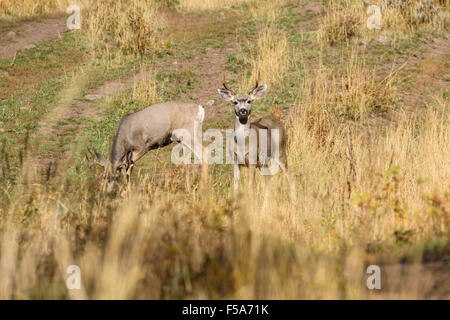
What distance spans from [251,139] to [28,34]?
13436 millimetres

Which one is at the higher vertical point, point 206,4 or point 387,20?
point 206,4

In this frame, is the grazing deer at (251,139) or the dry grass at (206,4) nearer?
the grazing deer at (251,139)

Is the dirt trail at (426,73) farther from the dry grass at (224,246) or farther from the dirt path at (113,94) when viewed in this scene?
the dry grass at (224,246)

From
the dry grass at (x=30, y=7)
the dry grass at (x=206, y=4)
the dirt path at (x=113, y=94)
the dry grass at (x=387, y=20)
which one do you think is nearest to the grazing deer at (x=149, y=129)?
the dirt path at (x=113, y=94)

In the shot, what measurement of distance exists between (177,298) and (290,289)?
826 millimetres

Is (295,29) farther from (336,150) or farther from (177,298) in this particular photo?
(177,298)

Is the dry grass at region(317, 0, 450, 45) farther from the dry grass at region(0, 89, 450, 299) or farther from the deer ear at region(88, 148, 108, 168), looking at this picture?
the dry grass at region(0, 89, 450, 299)

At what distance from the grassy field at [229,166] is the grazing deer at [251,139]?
47cm

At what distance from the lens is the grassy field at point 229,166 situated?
4.74 m

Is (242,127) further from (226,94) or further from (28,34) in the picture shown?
(28,34)

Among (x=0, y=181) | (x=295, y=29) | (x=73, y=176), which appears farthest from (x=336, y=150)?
(x=295, y=29)

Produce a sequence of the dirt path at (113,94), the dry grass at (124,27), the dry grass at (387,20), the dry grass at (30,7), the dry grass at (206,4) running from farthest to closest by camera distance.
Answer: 1. the dry grass at (206,4)
2. the dry grass at (30,7)
3. the dry grass at (124,27)
4. the dry grass at (387,20)
5. the dirt path at (113,94)

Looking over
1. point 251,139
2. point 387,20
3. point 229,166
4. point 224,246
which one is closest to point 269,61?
point 387,20

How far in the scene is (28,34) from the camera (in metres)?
20.3
